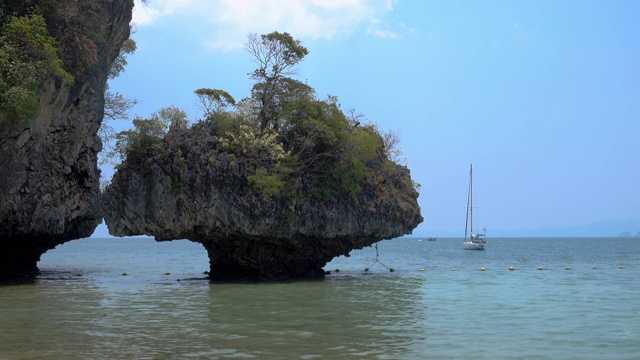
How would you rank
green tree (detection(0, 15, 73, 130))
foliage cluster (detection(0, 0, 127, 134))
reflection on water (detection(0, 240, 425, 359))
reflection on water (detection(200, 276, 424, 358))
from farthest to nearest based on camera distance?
foliage cluster (detection(0, 0, 127, 134)) → green tree (detection(0, 15, 73, 130)) → reflection on water (detection(200, 276, 424, 358)) → reflection on water (detection(0, 240, 425, 359))

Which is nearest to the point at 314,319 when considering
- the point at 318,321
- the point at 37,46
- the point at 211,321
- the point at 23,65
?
the point at 318,321

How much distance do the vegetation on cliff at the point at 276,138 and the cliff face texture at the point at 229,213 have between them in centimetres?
17

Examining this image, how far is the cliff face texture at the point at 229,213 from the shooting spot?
87.4ft

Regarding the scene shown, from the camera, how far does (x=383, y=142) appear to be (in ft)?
109

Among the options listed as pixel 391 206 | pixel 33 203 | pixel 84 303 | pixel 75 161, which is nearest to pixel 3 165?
pixel 33 203

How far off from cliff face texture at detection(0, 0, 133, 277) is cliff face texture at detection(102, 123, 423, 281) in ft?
7.81

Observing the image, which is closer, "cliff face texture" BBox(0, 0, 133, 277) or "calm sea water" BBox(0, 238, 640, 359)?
"calm sea water" BBox(0, 238, 640, 359)

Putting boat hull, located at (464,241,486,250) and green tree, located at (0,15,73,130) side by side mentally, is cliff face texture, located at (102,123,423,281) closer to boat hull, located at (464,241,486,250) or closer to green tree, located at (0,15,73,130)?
green tree, located at (0,15,73,130)

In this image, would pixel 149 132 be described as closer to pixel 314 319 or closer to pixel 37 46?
pixel 37 46

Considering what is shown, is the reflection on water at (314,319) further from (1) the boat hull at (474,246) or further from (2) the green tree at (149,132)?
(1) the boat hull at (474,246)

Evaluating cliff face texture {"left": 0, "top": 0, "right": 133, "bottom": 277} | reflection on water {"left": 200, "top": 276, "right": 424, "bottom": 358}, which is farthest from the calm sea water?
cliff face texture {"left": 0, "top": 0, "right": 133, "bottom": 277}

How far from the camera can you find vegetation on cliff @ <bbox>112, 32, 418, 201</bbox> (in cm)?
2695

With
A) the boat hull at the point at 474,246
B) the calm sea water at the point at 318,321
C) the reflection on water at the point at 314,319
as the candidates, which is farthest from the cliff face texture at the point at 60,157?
the boat hull at the point at 474,246

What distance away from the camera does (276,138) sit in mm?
28344
